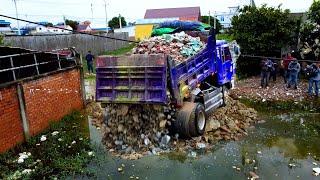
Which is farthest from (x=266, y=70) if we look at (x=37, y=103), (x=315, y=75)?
(x=37, y=103)

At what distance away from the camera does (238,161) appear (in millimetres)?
8125

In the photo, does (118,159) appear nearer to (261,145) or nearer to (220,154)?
(220,154)

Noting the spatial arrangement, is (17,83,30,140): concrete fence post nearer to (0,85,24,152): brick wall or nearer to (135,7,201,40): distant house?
(0,85,24,152): brick wall

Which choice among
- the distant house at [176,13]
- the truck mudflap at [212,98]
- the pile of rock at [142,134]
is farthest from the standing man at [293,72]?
the distant house at [176,13]

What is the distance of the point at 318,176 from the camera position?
7.25m

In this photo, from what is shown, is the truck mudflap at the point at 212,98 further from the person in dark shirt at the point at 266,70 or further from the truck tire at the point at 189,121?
the person in dark shirt at the point at 266,70

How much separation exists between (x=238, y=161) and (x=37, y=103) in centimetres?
586

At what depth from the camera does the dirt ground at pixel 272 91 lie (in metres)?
13.6

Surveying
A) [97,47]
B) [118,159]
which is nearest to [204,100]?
[118,159]

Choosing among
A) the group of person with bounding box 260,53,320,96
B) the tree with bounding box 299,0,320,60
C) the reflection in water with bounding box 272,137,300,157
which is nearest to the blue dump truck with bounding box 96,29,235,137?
the reflection in water with bounding box 272,137,300,157

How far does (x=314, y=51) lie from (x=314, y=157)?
8.73 meters

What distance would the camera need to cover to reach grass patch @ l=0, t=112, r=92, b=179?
7.70 m

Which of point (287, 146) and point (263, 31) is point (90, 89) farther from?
point (287, 146)

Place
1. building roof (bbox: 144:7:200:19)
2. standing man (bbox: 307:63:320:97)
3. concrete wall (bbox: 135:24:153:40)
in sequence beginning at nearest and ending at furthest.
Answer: standing man (bbox: 307:63:320:97) < concrete wall (bbox: 135:24:153:40) < building roof (bbox: 144:7:200:19)
